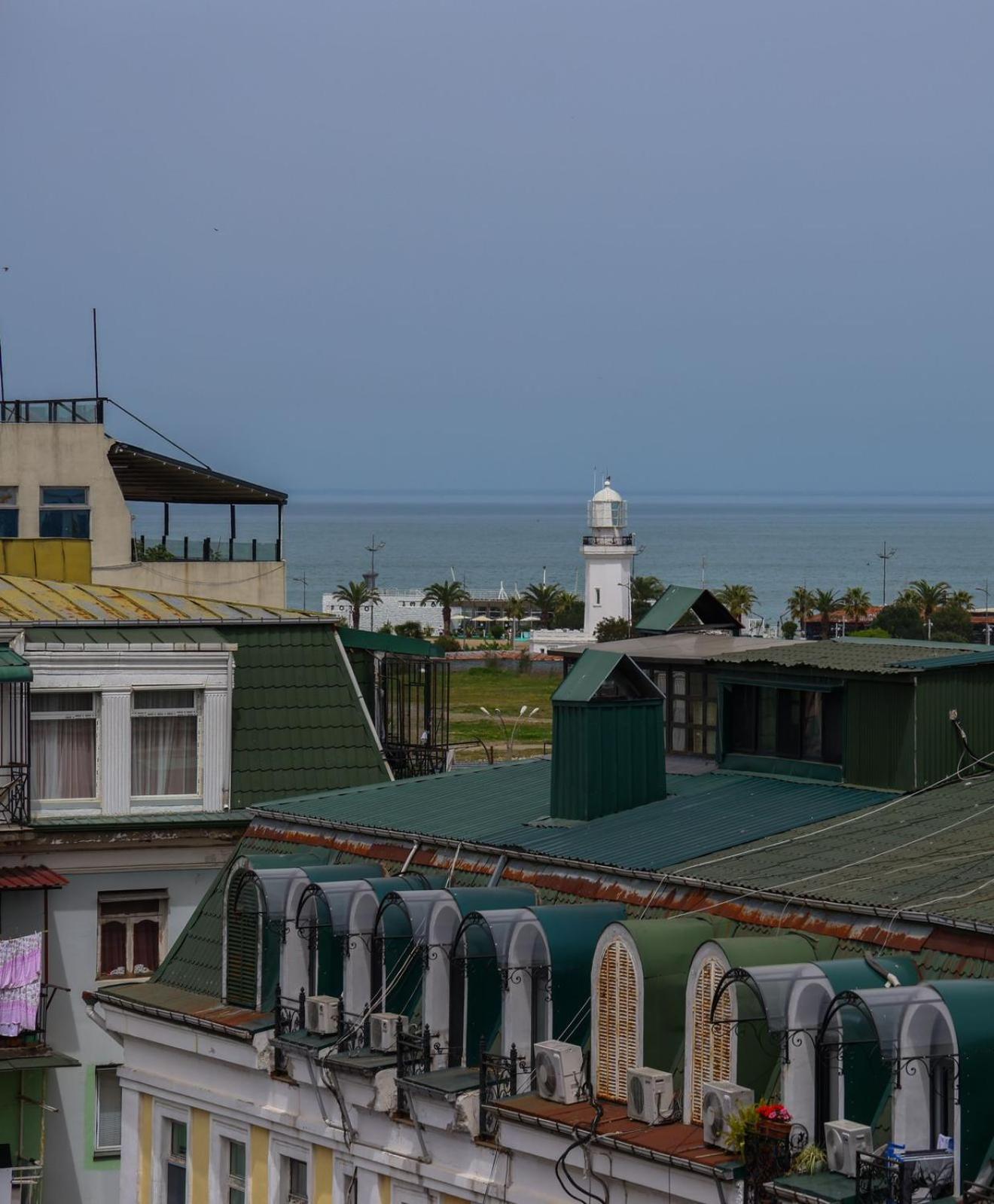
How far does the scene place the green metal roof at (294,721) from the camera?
33.9m

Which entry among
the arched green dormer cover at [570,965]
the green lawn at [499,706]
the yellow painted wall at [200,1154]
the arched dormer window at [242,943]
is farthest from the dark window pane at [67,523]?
the green lawn at [499,706]

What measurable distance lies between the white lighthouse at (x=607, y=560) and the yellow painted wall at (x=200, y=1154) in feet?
528

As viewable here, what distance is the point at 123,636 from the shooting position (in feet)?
108

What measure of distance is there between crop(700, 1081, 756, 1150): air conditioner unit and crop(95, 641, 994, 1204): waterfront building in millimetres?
26

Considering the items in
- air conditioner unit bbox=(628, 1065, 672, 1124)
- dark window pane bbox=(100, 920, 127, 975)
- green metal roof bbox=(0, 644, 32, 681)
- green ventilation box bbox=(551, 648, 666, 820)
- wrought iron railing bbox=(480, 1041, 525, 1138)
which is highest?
green metal roof bbox=(0, 644, 32, 681)

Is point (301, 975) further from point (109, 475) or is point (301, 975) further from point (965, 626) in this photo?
point (965, 626)

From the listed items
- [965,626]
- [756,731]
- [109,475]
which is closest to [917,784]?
[756,731]

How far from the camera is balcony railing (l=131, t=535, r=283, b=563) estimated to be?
170ft

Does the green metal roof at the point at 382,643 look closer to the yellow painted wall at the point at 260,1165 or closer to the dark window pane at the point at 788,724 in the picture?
the dark window pane at the point at 788,724

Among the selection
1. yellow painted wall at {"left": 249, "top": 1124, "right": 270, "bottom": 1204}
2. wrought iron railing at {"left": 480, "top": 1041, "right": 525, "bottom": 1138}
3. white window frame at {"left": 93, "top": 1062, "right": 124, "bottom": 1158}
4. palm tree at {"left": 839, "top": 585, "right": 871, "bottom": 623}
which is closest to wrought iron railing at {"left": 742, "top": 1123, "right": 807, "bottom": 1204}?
wrought iron railing at {"left": 480, "top": 1041, "right": 525, "bottom": 1138}

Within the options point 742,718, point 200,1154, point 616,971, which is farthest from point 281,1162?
point 742,718

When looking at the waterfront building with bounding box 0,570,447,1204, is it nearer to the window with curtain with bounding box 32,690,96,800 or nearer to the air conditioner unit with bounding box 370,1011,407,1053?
the window with curtain with bounding box 32,690,96,800

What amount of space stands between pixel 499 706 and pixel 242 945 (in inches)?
4411

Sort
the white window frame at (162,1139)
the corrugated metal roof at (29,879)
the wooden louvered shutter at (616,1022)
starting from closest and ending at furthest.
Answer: the wooden louvered shutter at (616,1022) → the white window frame at (162,1139) → the corrugated metal roof at (29,879)
